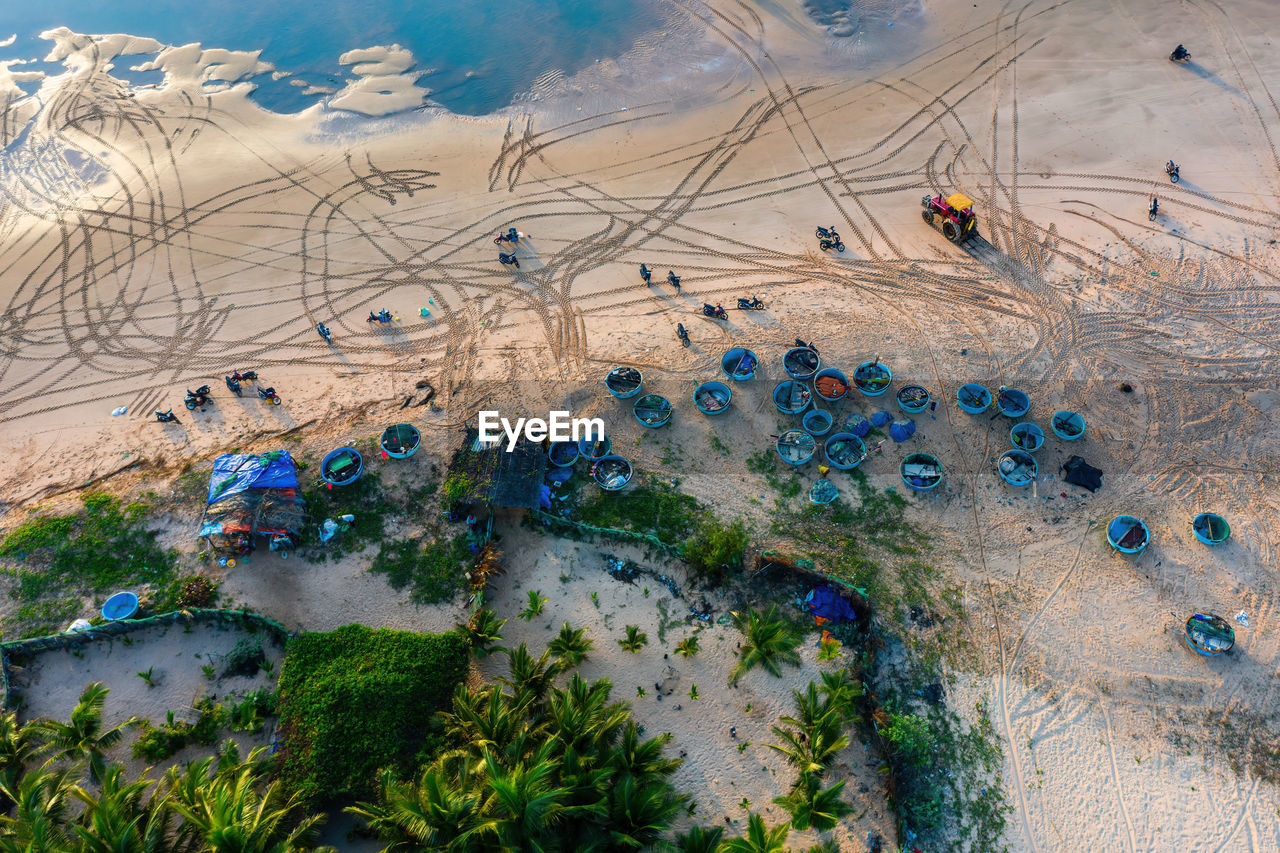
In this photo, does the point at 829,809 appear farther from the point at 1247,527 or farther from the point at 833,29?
the point at 833,29

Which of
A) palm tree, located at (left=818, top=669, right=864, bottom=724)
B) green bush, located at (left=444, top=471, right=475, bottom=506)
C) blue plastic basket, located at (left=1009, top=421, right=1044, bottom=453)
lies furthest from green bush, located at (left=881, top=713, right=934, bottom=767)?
green bush, located at (left=444, top=471, right=475, bottom=506)

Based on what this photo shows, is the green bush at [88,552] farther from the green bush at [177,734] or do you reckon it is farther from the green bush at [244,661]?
the green bush at [177,734]

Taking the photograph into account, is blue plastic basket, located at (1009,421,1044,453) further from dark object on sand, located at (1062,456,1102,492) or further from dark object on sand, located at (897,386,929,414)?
dark object on sand, located at (897,386,929,414)

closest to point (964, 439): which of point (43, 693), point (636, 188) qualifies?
point (636, 188)

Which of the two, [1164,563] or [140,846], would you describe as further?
[1164,563]

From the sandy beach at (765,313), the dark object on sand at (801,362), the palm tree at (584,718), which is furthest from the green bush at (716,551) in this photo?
the dark object on sand at (801,362)
